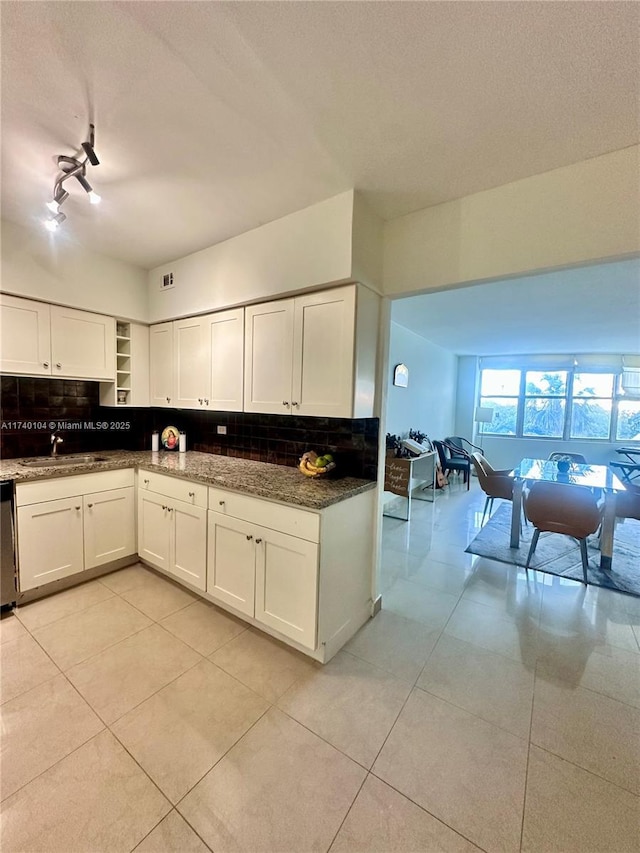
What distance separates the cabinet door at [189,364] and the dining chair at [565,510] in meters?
3.16

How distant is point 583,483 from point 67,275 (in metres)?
4.92

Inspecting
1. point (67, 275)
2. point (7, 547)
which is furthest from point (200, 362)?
point (7, 547)

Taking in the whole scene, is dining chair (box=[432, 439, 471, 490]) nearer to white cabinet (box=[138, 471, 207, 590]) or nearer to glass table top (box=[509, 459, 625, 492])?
glass table top (box=[509, 459, 625, 492])

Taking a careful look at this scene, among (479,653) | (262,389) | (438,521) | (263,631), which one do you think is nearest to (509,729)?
(479,653)

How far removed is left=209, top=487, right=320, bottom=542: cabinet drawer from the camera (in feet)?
6.08

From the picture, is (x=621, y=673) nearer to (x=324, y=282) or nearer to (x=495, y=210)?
(x=495, y=210)

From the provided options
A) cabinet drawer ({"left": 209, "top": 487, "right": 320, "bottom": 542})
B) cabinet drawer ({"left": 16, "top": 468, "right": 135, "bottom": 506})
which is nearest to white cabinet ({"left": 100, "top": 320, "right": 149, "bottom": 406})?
cabinet drawer ({"left": 16, "top": 468, "right": 135, "bottom": 506})

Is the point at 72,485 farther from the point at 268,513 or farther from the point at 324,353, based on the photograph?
the point at 324,353

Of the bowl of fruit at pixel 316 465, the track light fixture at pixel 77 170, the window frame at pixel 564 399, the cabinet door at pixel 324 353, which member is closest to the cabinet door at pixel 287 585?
the bowl of fruit at pixel 316 465

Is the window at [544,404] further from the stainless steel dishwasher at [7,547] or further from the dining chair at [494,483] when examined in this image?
the stainless steel dishwasher at [7,547]

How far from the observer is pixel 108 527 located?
280 centimetres

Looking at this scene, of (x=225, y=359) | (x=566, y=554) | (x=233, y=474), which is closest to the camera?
(x=233, y=474)

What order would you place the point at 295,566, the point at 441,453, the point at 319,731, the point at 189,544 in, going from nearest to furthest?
the point at 319,731 < the point at 295,566 < the point at 189,544 < the point at 441,453

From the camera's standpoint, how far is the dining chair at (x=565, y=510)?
2889 mm
